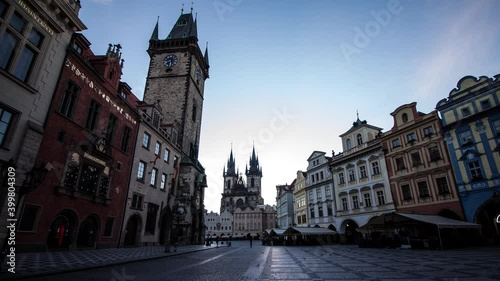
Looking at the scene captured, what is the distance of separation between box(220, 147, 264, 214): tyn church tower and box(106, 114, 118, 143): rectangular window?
92.2 meters

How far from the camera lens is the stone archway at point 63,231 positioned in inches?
610

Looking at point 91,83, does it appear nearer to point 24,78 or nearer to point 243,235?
point 24,78

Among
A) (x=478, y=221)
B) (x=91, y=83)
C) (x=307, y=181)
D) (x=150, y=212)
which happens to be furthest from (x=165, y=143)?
(x=478, y=221)

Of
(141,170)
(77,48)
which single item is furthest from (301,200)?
(77,48)

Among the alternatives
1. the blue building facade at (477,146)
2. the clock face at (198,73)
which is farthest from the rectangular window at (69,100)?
the blue building facade at (477,146)

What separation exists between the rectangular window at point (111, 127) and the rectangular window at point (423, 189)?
29.2 meters

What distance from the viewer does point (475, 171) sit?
844 inches

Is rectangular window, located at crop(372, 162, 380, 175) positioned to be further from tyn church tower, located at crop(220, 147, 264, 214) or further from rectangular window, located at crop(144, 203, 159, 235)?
tyn church tower, located at crop(220, 147, 264, 214)

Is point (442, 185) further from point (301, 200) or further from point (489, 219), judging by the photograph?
point (301, 200)

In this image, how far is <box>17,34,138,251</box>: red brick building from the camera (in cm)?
1392

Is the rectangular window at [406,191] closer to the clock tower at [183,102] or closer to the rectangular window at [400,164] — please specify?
the rectangular window at [400,164]

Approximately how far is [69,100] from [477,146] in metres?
31.8

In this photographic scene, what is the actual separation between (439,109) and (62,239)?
109 feet

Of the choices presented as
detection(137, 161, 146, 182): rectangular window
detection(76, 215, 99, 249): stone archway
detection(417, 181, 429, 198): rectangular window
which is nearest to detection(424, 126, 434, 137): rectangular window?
detection(417, 181, 429, 198): rectangular window
